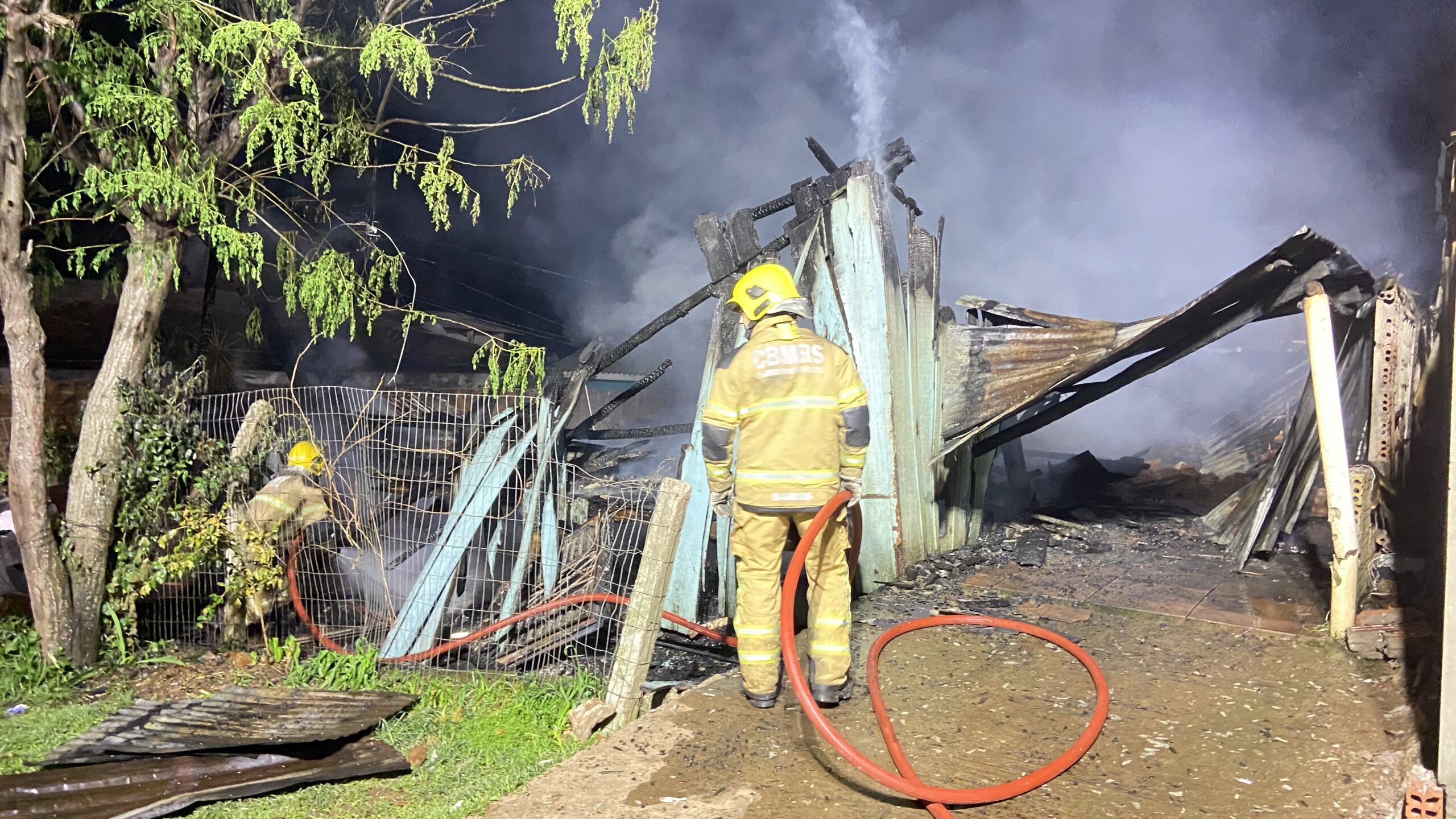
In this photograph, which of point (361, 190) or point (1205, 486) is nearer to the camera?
point (361, 190)

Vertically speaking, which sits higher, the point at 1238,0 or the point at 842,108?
the point at 1238,0

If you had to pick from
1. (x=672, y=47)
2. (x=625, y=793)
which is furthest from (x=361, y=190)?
(x=625, y=793)

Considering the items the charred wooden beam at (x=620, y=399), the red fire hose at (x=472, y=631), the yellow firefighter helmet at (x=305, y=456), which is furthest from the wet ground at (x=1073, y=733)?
the charred wooden beam at (x=620, y=399)

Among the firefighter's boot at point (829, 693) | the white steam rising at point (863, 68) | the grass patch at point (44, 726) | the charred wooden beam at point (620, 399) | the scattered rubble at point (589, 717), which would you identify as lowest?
the grass patch at point (44, 726)

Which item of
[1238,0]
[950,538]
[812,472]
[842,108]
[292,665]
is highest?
[1238,0]

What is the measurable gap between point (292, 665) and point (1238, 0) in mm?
19064

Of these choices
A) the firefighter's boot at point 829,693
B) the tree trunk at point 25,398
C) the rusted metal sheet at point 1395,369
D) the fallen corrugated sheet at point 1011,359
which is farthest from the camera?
the fallen corrugated sheet at point 1011,359

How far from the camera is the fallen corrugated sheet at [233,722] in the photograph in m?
3.60

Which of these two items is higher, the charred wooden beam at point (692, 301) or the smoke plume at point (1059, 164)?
the smoke plume at point (1059, 164)

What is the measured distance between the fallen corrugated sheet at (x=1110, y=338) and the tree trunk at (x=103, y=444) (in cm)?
564

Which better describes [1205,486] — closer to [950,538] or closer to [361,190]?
[950,538]

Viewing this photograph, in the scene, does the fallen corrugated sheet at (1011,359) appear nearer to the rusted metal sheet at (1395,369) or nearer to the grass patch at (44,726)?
the rusted metal sheet at (1395,369)

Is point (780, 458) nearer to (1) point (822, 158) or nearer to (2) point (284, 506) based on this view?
A: (2) point (284, 506)

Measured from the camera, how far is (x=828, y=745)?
3.50 meters
